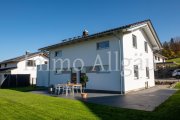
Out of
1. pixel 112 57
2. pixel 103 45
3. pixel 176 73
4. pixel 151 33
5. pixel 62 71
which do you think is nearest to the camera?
pixel 112 57

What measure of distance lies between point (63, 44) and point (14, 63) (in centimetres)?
1725

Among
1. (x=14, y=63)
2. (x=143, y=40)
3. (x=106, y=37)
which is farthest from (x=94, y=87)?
(x=14, y=63)

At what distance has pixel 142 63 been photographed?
18.7m

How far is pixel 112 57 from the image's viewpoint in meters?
15.2

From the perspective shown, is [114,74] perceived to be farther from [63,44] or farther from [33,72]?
[33,72]

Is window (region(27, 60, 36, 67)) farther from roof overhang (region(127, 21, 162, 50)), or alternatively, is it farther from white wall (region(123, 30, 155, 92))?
roof overhang (region(127, 21, 162, 50))

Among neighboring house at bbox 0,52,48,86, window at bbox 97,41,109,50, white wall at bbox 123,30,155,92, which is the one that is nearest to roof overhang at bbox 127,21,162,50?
white wall at bbox 123,30,155,92

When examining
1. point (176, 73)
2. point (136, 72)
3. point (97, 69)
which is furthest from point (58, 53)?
point (176, 73)

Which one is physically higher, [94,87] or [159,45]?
[159,45]

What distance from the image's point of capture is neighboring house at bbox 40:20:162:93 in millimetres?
14844

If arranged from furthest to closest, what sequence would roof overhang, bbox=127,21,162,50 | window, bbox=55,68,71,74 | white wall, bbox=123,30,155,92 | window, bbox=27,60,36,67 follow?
window, bbox=27,60,36,67 → window, bbox=55,68,71,74 → roof overhang, bbox=127,21,162,50 → white wall, bbox=123,30,155,92

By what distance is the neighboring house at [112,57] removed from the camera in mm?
14844

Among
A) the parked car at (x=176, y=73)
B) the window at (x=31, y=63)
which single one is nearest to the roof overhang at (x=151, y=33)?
the parked car at (x=176, y=73)

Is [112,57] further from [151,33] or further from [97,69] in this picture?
[151,33]
